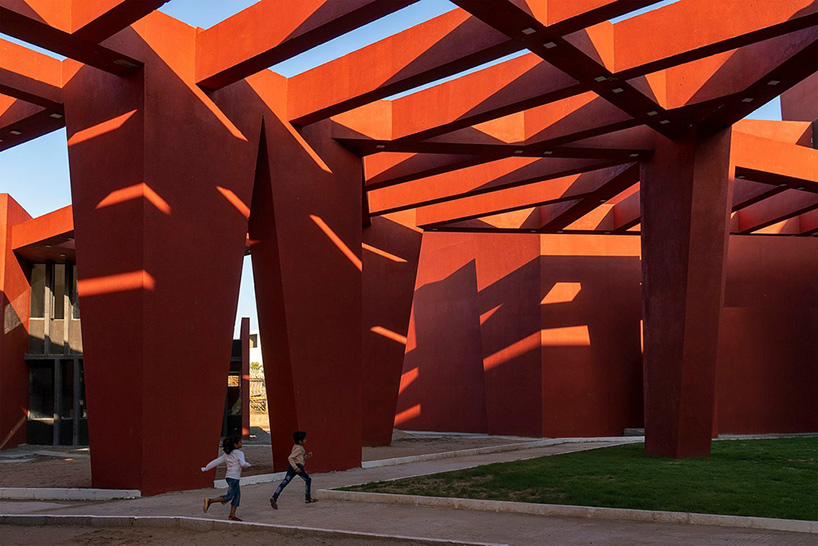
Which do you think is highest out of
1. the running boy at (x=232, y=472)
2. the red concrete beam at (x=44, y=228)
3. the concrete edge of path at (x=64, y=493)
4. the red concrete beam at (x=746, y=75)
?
the red concrete beam at (x=746, y=75)

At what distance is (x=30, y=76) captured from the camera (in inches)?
497

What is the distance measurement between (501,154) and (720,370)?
1297 cm

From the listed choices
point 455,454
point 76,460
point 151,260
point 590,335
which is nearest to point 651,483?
point 151,260

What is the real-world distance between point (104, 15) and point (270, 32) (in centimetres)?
233

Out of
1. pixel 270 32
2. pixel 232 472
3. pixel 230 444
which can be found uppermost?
pixel 270 32

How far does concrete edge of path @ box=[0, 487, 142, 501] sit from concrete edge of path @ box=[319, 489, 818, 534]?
8.94 feet

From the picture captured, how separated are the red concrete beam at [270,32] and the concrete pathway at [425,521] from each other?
6.15 metres

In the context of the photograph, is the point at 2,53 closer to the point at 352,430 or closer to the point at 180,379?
the point at 180,379

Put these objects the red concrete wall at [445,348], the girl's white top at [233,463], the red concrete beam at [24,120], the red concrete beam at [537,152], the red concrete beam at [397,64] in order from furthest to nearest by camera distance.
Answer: the red concrete wall at [445,348]
the red concrete beam at [537,152]
the red concrete beam at [24,120]
the red concrete beam at [397,64]
the girl's white top at [233,463]

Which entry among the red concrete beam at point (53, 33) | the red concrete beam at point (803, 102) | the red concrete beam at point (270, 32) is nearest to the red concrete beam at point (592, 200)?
the red concrete beam at point (270, 32)

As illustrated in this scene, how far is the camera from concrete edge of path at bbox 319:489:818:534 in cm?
877

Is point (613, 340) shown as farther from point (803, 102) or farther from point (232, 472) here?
point (232, 472)

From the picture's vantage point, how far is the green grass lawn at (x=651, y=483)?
33.0 feet

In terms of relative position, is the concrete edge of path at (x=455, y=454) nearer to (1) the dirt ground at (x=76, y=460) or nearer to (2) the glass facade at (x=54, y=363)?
(1) the dirt ground at (x=76, y=460)
